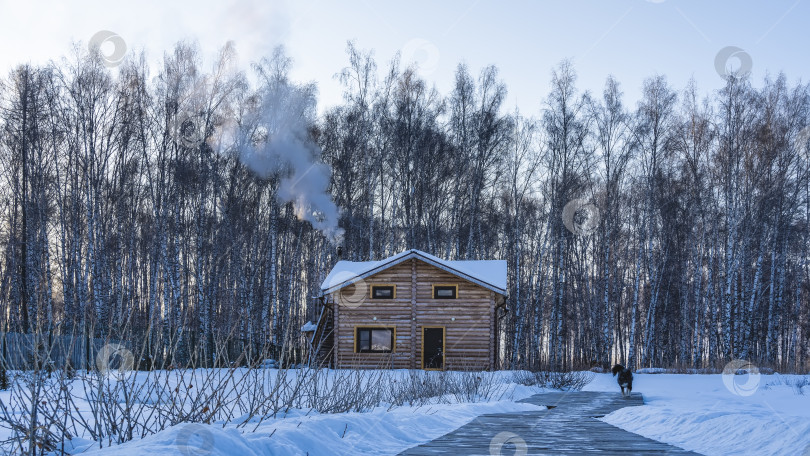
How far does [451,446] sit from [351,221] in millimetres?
28822

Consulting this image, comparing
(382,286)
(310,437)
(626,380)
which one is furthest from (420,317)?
(310,437)

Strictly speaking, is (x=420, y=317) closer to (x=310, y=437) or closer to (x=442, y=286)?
(x=442, y=286)

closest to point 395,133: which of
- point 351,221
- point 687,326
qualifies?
point 351,221

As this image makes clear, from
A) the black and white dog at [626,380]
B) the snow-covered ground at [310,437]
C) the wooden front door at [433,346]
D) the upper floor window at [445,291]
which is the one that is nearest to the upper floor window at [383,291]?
the upper floor window at [445,291]

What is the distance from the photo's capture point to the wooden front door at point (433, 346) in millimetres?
27859

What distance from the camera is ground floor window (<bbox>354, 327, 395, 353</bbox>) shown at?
28328mm

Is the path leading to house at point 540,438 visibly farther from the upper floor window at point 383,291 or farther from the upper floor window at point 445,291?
the upper floor window at point 383,291

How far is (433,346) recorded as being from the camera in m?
28.0

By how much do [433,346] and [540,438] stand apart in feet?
67.5

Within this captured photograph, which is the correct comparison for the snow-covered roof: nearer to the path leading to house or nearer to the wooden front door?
the wooden front door

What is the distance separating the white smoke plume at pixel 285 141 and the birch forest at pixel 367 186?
0.29 feet

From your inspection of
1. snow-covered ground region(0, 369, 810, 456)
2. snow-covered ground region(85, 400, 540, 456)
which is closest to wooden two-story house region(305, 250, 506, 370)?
snow-covered ground region(0, 369, 810, 456)

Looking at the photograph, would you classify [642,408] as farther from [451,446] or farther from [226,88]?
[226,88]

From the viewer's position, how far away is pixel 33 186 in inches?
1087
